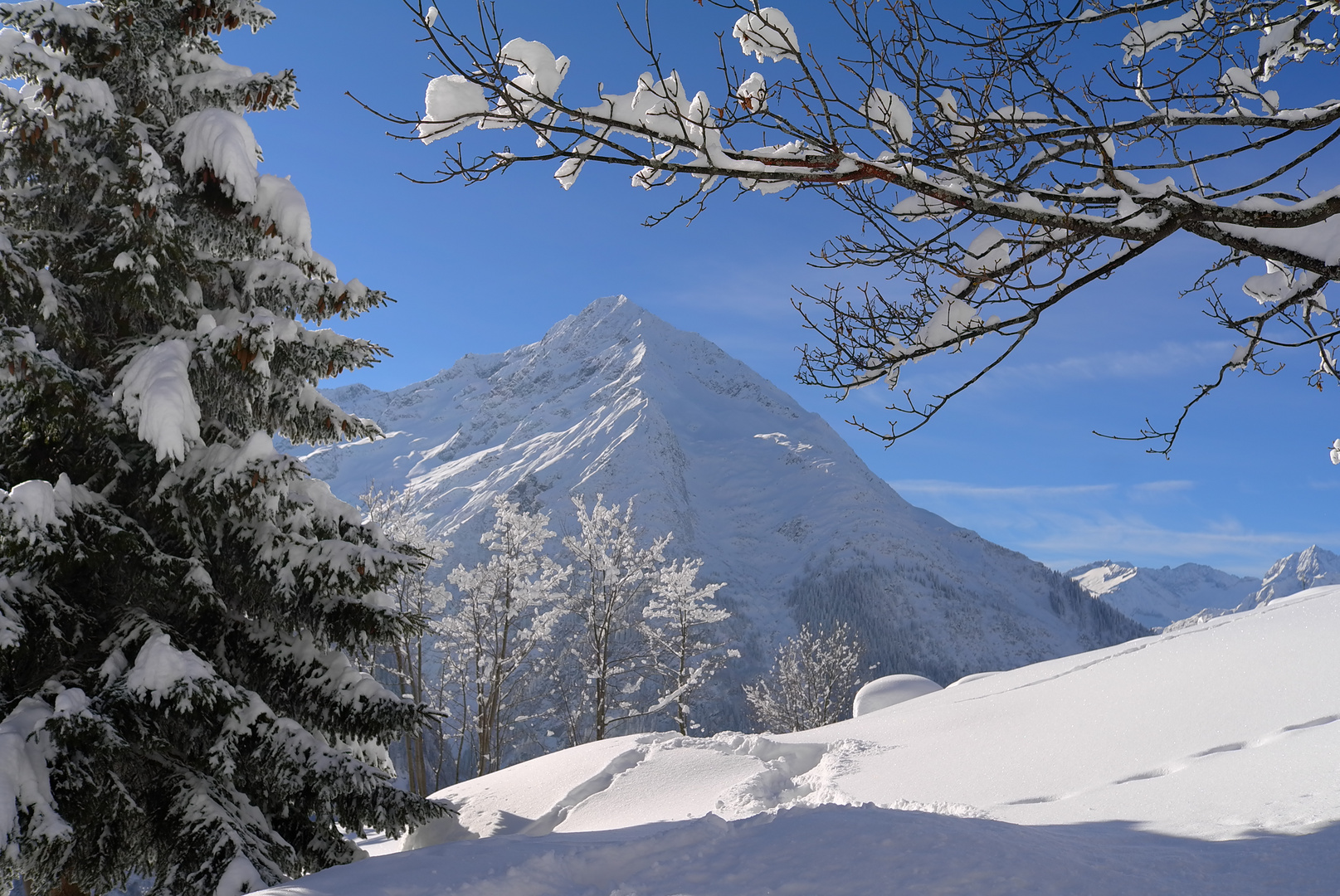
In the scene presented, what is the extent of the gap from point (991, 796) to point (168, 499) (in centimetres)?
634

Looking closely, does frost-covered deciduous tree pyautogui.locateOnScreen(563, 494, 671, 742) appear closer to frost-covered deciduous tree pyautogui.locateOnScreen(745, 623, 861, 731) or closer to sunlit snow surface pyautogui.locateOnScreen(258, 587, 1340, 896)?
sunlit snow surface pyautogui.locateOnScreen(258, 587, 1340, 896)

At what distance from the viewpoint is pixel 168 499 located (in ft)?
16.3

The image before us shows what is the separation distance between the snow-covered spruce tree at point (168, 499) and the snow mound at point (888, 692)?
12.0m

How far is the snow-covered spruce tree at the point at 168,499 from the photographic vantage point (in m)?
4.21

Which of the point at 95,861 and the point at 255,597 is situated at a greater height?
the point at 255,597

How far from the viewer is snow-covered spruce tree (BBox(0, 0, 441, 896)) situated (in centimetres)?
421

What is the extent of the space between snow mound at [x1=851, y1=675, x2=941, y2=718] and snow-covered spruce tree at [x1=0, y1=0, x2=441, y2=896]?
12.0 metres

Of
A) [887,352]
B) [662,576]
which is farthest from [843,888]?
[662,576]

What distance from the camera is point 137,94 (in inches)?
228

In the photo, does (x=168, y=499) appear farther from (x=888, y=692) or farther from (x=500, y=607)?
(x=888, y=692)

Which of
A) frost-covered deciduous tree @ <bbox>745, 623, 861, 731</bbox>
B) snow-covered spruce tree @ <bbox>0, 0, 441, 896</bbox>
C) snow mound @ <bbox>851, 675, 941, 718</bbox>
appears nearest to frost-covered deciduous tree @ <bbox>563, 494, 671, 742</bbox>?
snow mound @ <bbox>851, 675, 941, 718</bbox>

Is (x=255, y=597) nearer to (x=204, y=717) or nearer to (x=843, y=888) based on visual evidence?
(x=204, y=717)

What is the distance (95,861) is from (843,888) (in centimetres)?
433

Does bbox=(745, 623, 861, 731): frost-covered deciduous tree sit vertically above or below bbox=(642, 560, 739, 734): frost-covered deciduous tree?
below
